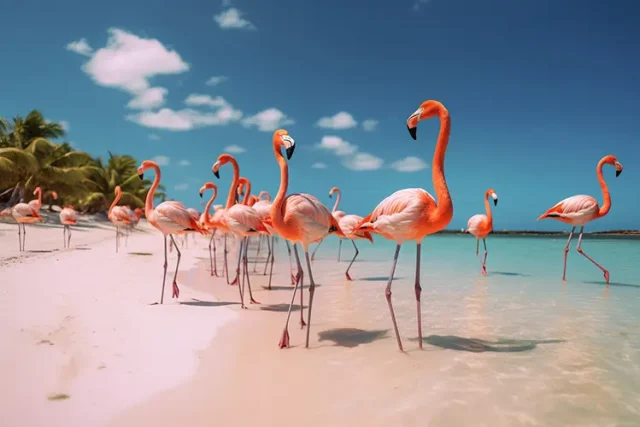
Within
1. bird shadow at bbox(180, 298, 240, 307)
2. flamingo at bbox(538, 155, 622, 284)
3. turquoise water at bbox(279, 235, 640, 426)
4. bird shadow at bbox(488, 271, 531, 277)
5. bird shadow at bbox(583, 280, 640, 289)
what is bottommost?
bird shadow at bbox(180, 298, 240, 307)

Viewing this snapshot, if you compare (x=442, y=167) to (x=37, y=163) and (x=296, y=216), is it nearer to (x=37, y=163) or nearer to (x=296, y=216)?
(x=296, y=216)

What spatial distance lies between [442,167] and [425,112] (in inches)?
22.3

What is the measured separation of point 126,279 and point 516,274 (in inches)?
349

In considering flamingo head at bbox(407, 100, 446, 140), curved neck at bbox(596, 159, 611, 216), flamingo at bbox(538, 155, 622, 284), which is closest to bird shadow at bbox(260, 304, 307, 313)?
flamingo head at bbox(407, 100, 446, 140)

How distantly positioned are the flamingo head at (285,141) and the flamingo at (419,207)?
3.57 ft

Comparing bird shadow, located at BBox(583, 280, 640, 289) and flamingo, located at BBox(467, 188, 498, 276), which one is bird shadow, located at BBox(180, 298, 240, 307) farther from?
bird shadow, located at BBox(583, 280, 640, 289)

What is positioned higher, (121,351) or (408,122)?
(408,122)

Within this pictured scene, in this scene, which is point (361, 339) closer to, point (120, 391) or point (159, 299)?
point (120, 391)

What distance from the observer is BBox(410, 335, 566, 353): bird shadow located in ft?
13.4

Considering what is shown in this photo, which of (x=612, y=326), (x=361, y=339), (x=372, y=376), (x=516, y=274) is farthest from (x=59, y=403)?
(x=516, y=274)

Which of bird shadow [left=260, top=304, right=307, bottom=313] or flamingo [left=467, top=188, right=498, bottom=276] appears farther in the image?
flamingo [left=467, top=188, right=498, bottom=276]

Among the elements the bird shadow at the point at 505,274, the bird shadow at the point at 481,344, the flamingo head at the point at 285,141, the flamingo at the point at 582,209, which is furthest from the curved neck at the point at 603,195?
the flamingo head at the point at 285,141

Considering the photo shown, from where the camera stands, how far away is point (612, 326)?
4.97 m

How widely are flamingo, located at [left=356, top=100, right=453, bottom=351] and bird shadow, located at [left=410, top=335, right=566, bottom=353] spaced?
0.40 metres
